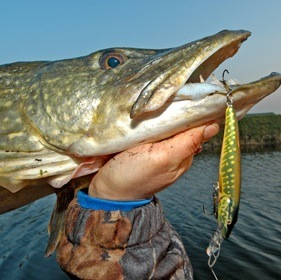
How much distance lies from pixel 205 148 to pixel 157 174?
108ft

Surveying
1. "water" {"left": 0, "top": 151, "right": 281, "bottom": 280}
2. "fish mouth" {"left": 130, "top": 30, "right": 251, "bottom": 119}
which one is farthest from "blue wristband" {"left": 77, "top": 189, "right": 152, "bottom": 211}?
"water" {"left": 0, "top": 151, "right": 281, "bottom": 280}

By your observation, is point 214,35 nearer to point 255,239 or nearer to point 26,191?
point 26,191

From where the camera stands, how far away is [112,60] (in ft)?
7.21

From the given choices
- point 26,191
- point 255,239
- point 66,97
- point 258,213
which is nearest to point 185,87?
point 66,97

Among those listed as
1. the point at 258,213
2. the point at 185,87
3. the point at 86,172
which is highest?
the point at 185,87

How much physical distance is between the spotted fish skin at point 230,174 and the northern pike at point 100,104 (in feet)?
0.38

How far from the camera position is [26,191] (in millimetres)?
2596

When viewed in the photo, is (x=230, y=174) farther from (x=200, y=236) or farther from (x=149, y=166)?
(x=200, y=236)

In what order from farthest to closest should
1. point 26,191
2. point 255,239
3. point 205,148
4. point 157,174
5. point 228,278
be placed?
1. point 205,148
2. point 255,239
3. point 228,278
4. point 26,191
5. point 157,174

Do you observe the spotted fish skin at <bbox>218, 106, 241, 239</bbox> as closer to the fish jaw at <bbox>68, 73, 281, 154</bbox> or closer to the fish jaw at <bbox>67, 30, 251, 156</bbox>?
the fish jaw at <bbox>68, 73, 281, 154</bbox>

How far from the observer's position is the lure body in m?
1.64

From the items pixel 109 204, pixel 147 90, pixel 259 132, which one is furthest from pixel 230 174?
pixel 259 132

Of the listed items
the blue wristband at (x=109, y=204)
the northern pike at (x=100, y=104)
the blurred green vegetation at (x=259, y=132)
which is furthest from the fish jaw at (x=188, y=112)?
the blurred green vegetation at (x=259, y=132)

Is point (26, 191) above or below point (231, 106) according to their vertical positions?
below
